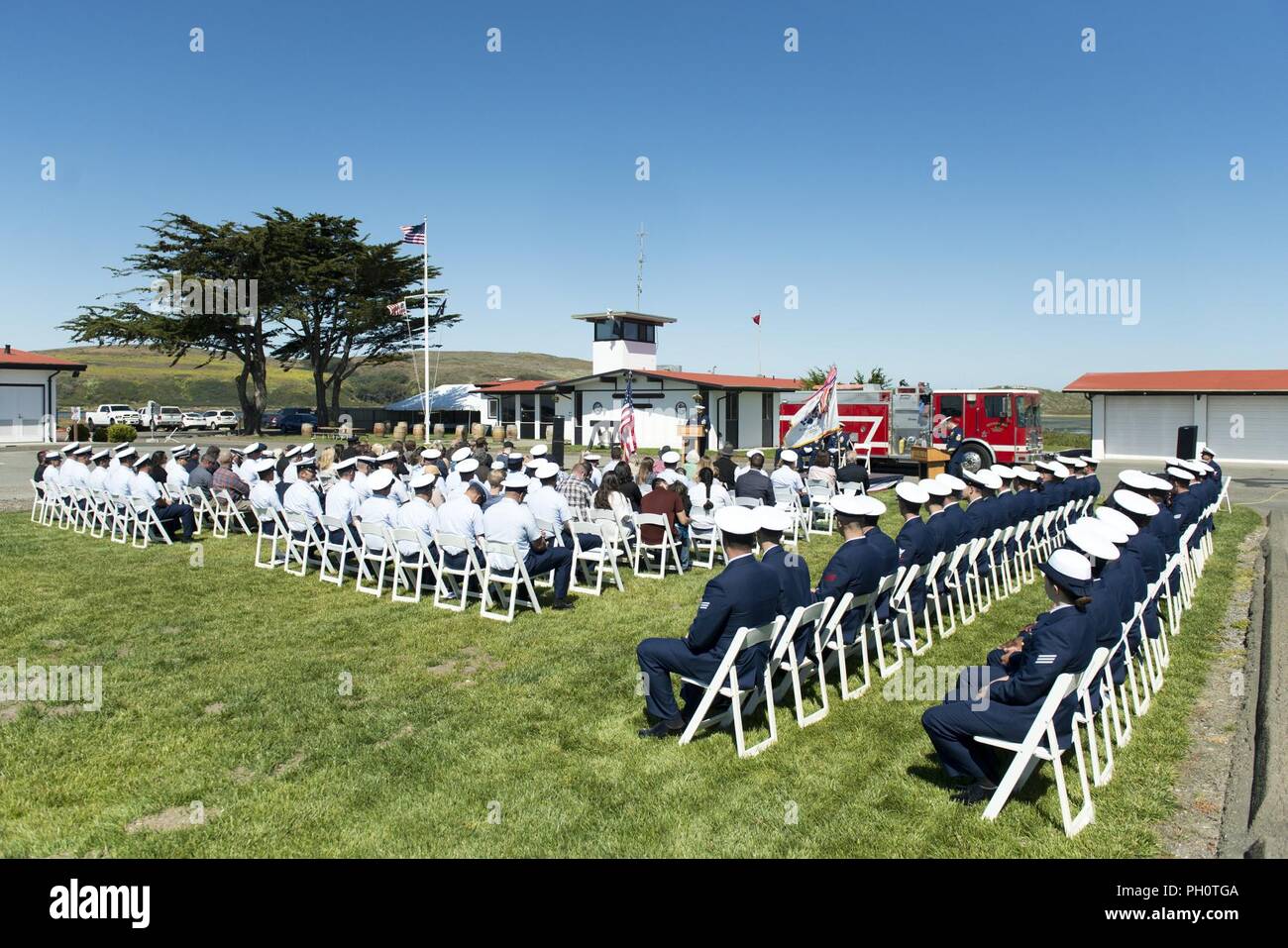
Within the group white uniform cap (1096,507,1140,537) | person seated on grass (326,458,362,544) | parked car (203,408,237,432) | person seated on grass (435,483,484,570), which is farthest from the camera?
parked car (203,408,237,432)

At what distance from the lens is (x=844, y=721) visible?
549cm

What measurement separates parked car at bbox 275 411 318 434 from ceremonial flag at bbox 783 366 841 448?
119 feet

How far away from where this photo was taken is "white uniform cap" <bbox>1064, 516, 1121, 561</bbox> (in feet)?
15.3

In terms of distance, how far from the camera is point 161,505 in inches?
498

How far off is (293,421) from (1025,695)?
50.2 meters

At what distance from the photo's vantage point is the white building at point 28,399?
117 ft

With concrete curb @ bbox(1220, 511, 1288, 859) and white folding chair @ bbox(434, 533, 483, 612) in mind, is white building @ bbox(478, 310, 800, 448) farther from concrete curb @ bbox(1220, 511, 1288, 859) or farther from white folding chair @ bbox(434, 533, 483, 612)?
concrete curb @ bbox(1220, 511, 1288, 859)

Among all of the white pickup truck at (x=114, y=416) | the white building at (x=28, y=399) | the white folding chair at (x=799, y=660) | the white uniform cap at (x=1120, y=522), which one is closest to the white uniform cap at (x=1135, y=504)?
the white uniform cap at (x=1120, y=522)

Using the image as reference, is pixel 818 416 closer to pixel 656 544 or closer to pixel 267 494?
pixel 656 544

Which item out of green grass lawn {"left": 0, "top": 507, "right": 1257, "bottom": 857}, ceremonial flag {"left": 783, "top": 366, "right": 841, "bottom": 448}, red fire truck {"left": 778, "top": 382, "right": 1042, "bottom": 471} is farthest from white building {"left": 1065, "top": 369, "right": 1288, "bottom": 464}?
green grass lawn {"left": 0, "top": 507, "right": 1257, "bottom": 857}
